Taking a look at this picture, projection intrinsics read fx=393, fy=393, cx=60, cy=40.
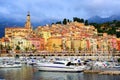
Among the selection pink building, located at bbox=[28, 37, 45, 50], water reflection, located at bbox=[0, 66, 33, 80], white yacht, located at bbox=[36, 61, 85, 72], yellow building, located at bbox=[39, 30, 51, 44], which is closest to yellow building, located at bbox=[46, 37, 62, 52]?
pink building, located at bbox=[28, 37, 45, 50]

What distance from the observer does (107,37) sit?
108 metres

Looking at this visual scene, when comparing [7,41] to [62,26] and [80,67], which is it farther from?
[80,67]

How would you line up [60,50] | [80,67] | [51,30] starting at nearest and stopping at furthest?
[80,67] < [60,50] < [51,30]

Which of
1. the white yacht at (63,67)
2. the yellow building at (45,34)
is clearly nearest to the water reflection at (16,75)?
the white yacht at (63,67)

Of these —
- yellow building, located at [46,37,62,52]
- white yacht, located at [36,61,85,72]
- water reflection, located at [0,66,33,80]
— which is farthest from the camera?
yellow building, located at [46,37,62,52]

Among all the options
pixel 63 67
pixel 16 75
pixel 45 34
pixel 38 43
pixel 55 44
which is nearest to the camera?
pixel 16 75

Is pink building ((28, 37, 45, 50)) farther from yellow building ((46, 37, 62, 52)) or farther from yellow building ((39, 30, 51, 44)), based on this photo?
yellow building ((39, 30, 51, 44))

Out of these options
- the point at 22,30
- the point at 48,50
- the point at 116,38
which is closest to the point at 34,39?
the point at 48,50

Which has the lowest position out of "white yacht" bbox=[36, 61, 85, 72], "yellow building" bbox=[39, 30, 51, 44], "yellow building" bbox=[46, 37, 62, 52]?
"white yacht" bbox=[36, 61, 85, 72]

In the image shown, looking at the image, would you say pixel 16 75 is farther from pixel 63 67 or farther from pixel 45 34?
pixel 45 34

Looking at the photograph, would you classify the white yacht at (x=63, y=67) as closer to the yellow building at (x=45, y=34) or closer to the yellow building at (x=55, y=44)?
the yellow building at (x=55, y=44)

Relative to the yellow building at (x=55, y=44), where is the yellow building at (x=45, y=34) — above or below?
above

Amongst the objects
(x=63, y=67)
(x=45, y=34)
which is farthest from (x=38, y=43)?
(x=63, y=67)

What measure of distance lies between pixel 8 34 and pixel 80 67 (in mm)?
74539
